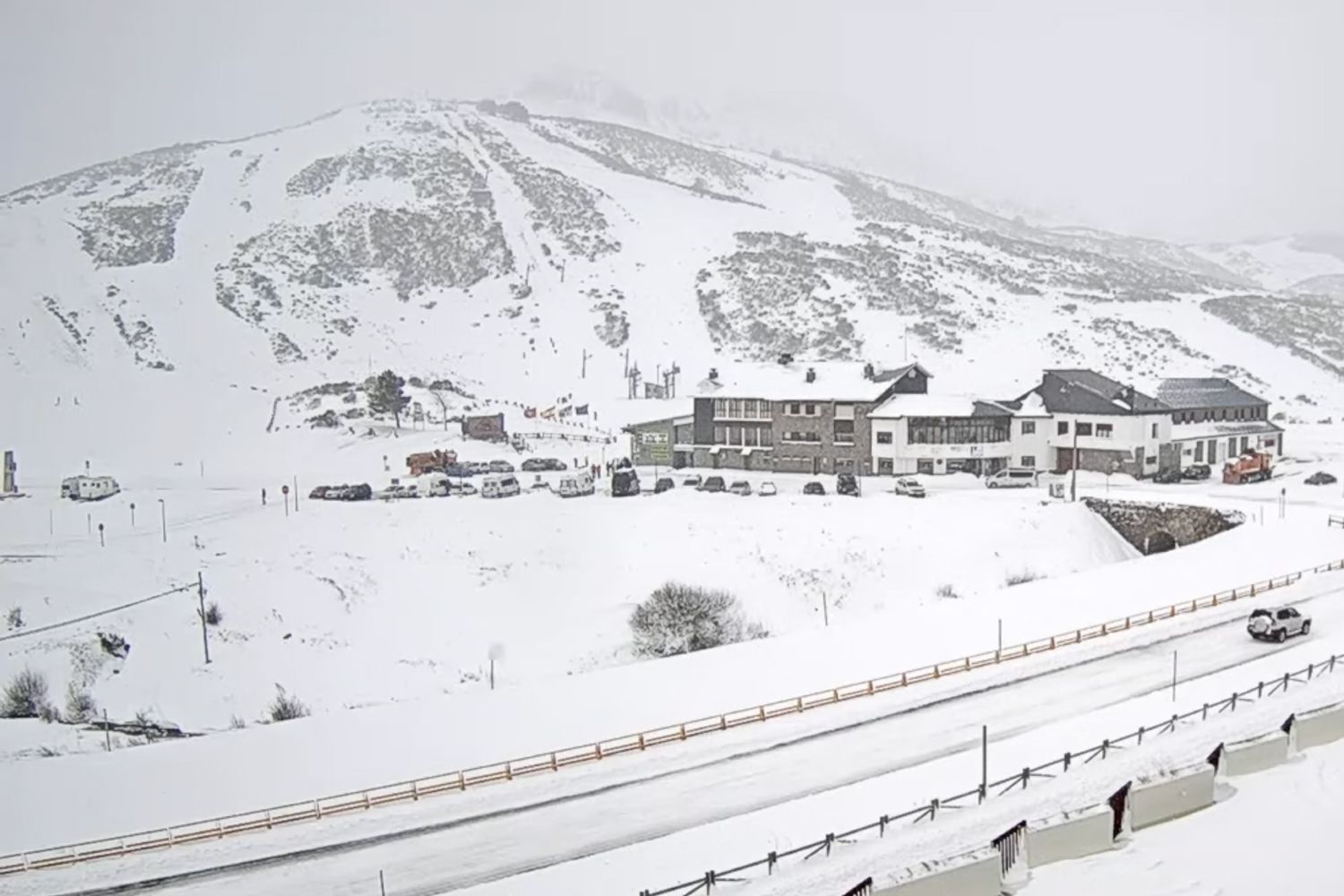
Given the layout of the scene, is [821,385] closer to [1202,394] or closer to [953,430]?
[953,430]

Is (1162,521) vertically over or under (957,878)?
over

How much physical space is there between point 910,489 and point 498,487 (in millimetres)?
12886

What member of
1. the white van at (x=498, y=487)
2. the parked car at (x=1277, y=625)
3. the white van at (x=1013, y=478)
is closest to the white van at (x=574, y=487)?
the white van at (x=498, y=487)

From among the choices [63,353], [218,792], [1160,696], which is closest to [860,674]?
[1160,696]

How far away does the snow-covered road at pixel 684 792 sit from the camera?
12570 mm

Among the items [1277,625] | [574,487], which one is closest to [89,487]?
[574,487]

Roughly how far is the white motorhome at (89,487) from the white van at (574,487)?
41.7ft

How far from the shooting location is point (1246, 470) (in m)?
38.6

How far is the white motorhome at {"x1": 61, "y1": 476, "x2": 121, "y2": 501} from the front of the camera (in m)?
22.7

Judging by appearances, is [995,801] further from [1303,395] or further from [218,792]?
[1303,395]

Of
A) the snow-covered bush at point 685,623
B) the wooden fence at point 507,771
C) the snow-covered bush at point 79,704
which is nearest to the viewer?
the wooden fence at point 507,771

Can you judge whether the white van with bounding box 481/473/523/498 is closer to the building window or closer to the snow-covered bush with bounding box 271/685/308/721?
the snow-covered bush with bounding box 271/685/308/721

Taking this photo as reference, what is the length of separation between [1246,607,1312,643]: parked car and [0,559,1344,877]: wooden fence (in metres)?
2.21

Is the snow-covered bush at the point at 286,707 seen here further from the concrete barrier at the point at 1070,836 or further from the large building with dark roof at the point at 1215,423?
the large building with dark roof at the point at 1215,423
